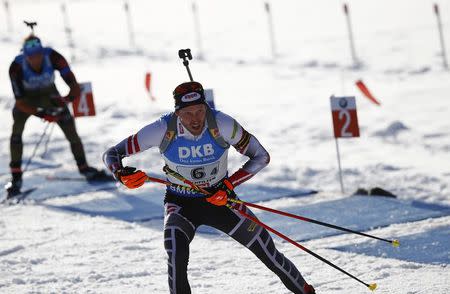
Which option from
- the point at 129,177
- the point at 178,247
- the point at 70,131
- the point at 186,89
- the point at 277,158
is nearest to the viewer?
the point at 178,247

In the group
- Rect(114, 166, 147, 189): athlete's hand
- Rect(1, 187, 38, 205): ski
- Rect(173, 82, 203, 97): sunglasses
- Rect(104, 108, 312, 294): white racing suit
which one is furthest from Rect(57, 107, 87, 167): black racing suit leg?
Rect(173, 82, 203, 97): sunglasses

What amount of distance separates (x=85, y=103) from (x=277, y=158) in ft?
10.1

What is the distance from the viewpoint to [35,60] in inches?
412

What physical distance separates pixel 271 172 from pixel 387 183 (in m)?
1.77

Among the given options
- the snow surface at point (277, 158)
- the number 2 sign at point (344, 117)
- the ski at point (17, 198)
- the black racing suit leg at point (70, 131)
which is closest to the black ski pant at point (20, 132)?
the black racing suit leg at point (70, 131)

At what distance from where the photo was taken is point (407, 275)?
6906 millimetres

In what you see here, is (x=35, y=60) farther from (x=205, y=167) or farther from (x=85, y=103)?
(x=205, y=167)

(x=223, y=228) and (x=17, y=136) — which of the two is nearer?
(x=223, y=228)

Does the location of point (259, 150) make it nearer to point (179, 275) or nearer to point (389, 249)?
point (179, 275)

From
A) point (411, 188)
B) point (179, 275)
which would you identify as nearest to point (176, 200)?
point (179, 275)

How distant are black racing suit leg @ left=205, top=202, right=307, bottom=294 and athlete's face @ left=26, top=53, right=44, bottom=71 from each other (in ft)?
17.1

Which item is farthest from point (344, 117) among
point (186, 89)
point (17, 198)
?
point (186, 89)

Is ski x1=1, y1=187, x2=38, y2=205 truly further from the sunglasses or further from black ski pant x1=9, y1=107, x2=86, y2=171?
the sunglasses

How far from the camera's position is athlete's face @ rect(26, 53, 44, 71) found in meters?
10.4
